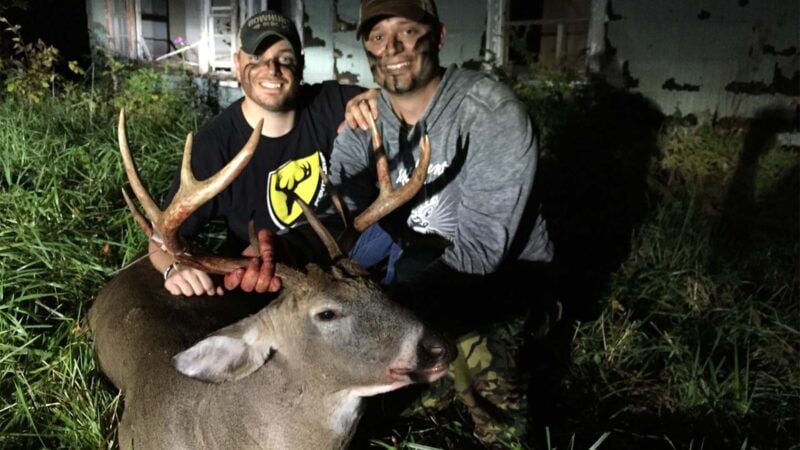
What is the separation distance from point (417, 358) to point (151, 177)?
11.5ft

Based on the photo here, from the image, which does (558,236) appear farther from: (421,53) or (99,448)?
(99,448)

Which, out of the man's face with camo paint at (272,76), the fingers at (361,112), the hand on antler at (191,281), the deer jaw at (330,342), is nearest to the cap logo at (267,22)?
the man's face with camo paint at (272,76)

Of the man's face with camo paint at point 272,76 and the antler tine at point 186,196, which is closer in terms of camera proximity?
the antler tine at point 186,196

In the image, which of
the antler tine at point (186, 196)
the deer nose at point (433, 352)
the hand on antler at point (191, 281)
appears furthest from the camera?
the hand on antler at point (191, 281)

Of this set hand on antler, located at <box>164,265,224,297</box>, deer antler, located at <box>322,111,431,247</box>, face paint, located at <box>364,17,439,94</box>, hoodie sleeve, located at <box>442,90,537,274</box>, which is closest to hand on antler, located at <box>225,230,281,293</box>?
deer antler, located at <box>322,111,431,247</box>

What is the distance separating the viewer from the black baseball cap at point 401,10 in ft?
10.2

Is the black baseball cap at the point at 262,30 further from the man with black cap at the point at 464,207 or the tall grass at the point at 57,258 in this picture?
the tall grass at the point at 57,258

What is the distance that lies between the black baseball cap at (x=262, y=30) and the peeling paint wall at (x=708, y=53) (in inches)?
202

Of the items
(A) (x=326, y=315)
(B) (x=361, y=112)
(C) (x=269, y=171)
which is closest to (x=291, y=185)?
(C) (x=269, y=171)

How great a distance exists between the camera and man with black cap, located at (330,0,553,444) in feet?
9.57

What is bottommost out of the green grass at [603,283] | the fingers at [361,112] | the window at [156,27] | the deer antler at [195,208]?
the green grass at [603,283]

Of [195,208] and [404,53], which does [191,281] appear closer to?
[195,208]

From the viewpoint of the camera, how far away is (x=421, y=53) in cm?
320

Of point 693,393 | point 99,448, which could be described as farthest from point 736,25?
point 99,448
